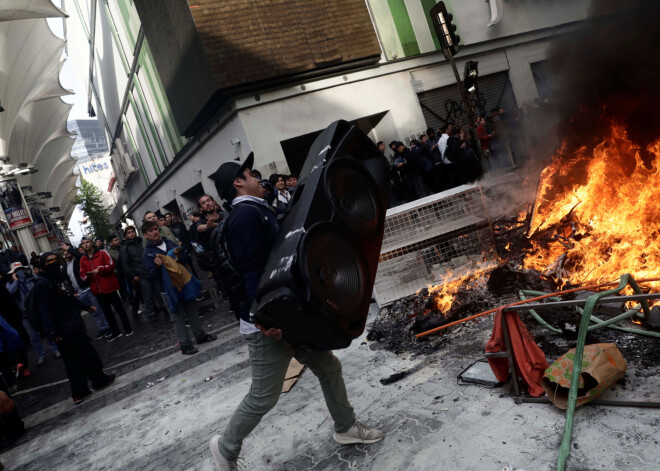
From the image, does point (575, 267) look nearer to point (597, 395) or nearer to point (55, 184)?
point (597, 395)

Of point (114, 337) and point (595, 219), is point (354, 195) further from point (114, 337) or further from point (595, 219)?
point (114, 337)

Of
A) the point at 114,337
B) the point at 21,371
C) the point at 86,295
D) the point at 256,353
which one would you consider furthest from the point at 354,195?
the point at 86,295

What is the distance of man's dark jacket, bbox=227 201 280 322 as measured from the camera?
8.63 feet

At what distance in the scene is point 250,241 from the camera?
2.62 meters

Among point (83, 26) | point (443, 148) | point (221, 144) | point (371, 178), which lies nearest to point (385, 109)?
point (443, 148)

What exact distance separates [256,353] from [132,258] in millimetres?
7273

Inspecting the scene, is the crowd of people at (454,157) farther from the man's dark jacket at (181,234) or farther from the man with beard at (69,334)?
the man with beard at (69,334)

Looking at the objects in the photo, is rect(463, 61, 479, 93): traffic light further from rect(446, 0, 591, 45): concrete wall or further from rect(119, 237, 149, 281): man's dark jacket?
rect(119, 237, 149, 281): man's dark jacket

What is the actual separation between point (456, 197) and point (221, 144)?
905 cm

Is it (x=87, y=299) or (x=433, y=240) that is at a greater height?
(x=87, y=299)

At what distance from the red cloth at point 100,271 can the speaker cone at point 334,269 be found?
7.45m

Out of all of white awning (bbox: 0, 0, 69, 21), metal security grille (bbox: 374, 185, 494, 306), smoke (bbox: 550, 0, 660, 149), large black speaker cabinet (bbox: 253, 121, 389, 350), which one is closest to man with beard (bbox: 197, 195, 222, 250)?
metal security grille (bbox: 374, 185, 494, 306)

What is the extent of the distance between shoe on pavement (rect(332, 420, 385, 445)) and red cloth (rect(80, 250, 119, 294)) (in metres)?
7.13

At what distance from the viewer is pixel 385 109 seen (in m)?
12.8
